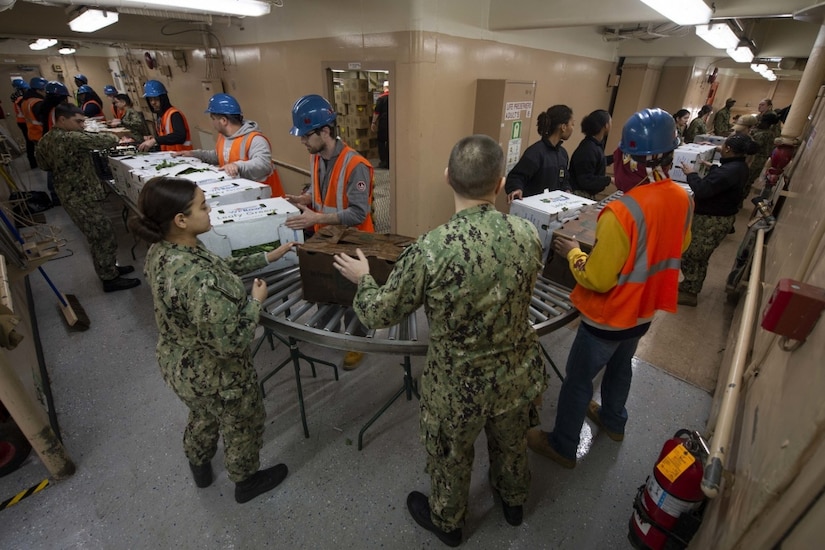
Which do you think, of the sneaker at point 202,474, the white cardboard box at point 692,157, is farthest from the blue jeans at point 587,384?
the white cardboard box at point 692,157

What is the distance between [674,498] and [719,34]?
204 inches

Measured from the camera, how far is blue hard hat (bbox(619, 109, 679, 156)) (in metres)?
1.53

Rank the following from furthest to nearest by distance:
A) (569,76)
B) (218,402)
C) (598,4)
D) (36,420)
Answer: (569,76)
(598,4)
(36,420)
(218,402)

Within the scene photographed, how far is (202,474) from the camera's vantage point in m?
1.94

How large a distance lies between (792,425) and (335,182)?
2.33m

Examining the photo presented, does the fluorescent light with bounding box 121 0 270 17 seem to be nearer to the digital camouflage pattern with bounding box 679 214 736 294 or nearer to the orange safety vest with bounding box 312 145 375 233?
the orange safety vest with bounding box 312 145 375 233

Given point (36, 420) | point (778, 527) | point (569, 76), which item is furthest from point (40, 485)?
point (569, 76)

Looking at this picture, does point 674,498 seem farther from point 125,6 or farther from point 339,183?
point 125,6

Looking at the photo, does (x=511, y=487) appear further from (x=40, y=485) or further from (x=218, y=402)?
(x=40, y=485)

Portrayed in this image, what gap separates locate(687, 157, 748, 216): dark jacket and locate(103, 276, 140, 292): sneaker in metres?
5.45

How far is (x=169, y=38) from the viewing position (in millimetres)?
5418

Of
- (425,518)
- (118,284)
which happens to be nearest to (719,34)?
(425,518)

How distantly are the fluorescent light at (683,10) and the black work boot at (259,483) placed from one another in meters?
3.69

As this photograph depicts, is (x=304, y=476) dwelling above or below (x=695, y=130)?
below
